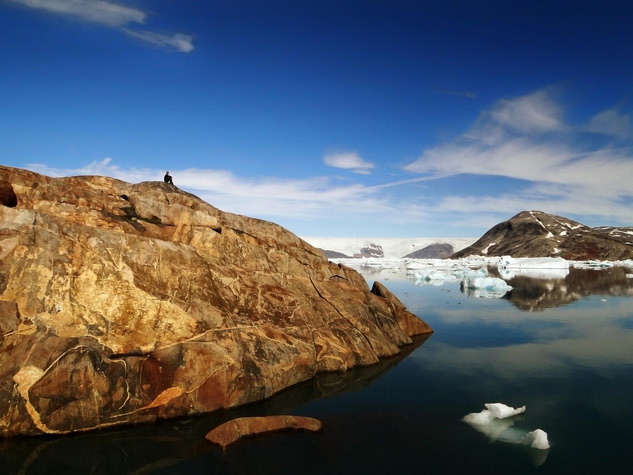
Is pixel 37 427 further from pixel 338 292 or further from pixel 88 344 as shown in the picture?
pixel 338 292

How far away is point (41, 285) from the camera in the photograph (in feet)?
36.1

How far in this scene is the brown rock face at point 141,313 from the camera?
10055 mm

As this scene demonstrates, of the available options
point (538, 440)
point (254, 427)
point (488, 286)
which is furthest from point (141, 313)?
point (488, 286)

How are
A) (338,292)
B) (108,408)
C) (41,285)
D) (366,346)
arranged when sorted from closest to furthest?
1. (108,408)
2. (41,285)
3. (366,346)
4. (338,292)

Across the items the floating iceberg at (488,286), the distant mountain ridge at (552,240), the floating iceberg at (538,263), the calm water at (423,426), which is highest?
the distant mountain ridge at (552,240)

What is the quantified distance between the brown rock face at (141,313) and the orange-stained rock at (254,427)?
1548mm

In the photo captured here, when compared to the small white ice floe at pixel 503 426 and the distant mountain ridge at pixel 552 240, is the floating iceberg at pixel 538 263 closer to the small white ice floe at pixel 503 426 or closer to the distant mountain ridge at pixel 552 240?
the distant mountain ridge at pixel 552 240

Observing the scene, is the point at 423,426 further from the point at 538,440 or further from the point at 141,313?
the point at 141,313

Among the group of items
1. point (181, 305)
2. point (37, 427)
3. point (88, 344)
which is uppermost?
point (181, 305)

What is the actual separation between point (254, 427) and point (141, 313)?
4750 mm

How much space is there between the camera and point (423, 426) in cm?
1088

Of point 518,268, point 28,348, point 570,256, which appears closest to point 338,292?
point 28,348

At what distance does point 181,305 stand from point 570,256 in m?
147

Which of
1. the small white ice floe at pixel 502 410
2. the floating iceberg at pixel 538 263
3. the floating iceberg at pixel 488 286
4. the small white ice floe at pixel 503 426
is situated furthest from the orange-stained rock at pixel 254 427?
the floating iceberg at pixel 538 263
